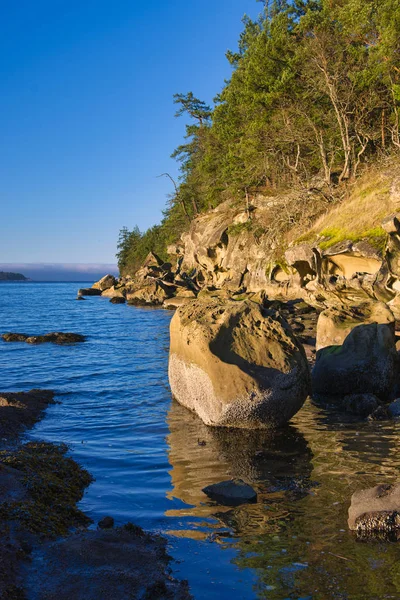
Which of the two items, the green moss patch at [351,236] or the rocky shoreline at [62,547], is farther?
the green moss patch at [351,236]

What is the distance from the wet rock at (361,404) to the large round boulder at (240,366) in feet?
4.79

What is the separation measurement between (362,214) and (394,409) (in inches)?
750

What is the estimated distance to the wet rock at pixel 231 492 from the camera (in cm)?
726

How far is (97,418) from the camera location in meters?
12.6

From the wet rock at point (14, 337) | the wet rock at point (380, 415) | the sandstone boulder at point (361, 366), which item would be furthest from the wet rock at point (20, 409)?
the wet rock at point (14, 337)

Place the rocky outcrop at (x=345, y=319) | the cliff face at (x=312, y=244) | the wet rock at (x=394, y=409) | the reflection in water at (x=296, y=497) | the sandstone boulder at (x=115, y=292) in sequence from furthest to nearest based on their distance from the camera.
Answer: the sandstone boulder at (x=115, y=292), the cliff face at (x=312, y=244), the rocky outcrop at (x=345, y=319), the wet rock at (x=394, y=409), the reflection in water at (x=296, y=497)

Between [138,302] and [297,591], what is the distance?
5744cm

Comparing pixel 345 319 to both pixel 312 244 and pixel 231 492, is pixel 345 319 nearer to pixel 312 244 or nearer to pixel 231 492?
pixel 231 492

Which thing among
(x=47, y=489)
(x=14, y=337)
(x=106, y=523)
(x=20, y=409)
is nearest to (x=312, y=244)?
(x=14, y=337)

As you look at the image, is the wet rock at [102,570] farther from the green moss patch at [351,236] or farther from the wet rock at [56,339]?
the wet rock at [56,339]

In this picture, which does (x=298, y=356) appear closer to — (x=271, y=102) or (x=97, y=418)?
(x=97, y=418)

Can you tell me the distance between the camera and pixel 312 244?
102 ft

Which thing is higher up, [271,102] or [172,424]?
[271,102]

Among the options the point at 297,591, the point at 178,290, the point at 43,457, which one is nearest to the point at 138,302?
the point at 178,290
